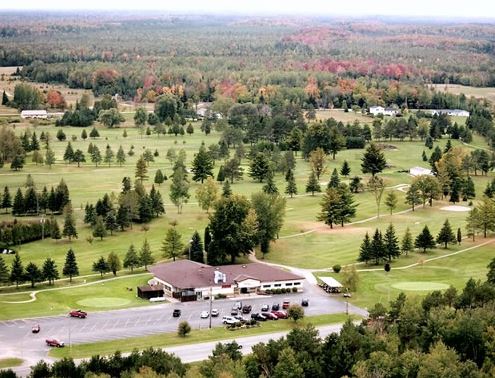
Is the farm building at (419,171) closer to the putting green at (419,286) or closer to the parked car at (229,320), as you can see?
the putting green at (419,286)

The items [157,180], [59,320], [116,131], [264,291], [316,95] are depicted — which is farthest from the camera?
[316,95]

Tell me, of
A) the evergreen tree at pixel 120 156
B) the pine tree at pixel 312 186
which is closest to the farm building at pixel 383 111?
the evergreen tree at pixel 120 156

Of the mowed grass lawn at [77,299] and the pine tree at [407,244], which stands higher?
the pine tree at [407,244]

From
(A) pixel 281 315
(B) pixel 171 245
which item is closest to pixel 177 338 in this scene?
(A) pixel 281 315

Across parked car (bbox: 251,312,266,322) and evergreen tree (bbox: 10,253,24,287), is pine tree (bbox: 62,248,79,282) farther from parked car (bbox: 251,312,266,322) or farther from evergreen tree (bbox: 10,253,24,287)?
parked car (bbox: 251,312,266,322)

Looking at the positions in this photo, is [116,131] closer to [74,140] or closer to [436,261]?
[74,140]

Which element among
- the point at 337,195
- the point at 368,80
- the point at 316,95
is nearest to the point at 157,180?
the point at 337,195

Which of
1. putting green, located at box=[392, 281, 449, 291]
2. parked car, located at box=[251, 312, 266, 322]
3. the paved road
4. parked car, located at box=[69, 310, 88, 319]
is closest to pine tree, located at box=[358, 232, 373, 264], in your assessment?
putting green, located at box=[392, 281, 449, 291]
